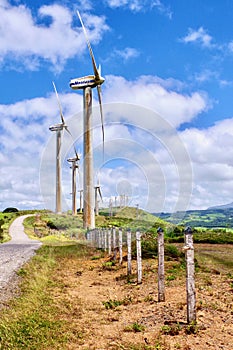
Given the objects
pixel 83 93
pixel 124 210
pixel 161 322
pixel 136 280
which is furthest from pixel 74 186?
pixel 161 322

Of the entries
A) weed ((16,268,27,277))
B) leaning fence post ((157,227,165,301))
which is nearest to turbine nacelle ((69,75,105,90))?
weed ((16,268,27,277))

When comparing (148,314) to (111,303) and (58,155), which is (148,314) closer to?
(111,303)

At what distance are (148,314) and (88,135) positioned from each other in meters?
33.5

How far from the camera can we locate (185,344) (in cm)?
700

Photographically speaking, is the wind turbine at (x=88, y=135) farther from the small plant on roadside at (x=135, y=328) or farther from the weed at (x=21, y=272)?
the small plant on roadside at (x=135, y=328)

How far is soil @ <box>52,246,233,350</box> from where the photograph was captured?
23.8 ft

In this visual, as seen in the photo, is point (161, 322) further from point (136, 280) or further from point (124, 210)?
point (124, 210)

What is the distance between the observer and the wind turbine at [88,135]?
41.0 m

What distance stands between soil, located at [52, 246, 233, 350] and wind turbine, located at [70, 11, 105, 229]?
2599 centimetres

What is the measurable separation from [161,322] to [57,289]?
19.0 ft

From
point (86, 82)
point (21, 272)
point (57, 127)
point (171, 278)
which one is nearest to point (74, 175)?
point (57, 127)

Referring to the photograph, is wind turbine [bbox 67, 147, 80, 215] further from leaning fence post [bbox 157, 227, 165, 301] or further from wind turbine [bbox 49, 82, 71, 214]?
leaning fence post [bbox 157, 227, 165, 301]

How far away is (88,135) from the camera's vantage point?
137 feet

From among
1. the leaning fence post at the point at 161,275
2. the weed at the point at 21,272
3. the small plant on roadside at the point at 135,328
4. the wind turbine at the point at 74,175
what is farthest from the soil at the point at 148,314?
the wind turbine at the point at 74,175
